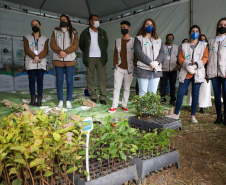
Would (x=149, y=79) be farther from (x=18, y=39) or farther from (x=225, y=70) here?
(x=18, y=39)

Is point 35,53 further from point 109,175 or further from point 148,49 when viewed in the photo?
point 109,175

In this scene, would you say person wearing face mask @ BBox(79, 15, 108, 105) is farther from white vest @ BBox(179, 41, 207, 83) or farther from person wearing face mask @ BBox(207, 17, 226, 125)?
person wearing face mask @ BBox(207, 17, 226, 125)

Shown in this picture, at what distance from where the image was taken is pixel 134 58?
3.01m

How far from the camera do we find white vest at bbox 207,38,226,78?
2521 millimetres

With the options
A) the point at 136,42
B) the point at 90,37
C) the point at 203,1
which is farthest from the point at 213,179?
the point at 203,1

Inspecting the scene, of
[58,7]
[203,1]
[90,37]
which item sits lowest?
[90,37]

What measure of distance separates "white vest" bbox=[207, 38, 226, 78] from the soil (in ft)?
2.39

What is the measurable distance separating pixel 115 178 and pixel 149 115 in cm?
159

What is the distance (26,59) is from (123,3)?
15.0 ft

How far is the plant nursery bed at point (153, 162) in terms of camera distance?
1313 mm

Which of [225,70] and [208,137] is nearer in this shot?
[208,137]

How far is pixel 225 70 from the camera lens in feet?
8.26

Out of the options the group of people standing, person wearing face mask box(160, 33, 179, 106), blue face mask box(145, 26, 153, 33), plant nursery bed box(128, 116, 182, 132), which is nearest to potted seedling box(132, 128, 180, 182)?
plant nursery bed box(128, 116, 182, 132)

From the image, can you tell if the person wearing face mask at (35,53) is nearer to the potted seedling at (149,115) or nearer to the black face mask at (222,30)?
the potted seedling at (149,115)
